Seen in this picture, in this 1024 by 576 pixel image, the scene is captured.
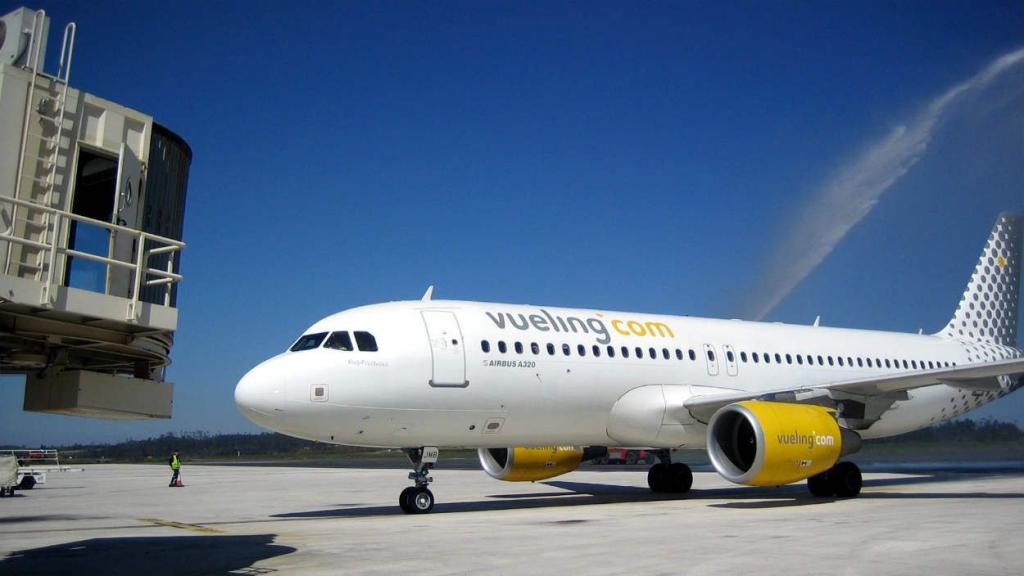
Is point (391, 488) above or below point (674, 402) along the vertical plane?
below

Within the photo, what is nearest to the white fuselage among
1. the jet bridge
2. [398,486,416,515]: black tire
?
[398,486,416,515]: black tire

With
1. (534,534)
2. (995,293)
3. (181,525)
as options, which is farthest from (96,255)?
(995,293)

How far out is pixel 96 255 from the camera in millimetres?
6023

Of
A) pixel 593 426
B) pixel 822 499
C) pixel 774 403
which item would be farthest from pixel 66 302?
pixel 822 499

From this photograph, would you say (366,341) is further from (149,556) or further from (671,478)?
(671,478)

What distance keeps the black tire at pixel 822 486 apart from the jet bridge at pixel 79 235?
44.9ft

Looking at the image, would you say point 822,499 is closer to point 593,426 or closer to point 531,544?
point 593,426

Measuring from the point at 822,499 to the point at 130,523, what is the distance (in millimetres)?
12472

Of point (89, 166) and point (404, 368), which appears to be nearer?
point (89, 166)

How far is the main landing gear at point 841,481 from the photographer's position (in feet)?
55.3

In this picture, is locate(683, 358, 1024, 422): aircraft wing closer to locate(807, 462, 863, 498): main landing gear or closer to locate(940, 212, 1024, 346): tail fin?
locate(807, 462, 863, 498): main landing gear

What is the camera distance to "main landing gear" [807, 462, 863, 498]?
16.8 meters

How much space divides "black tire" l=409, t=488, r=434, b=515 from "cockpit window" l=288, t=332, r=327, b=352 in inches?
114

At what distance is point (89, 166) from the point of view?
615cm
